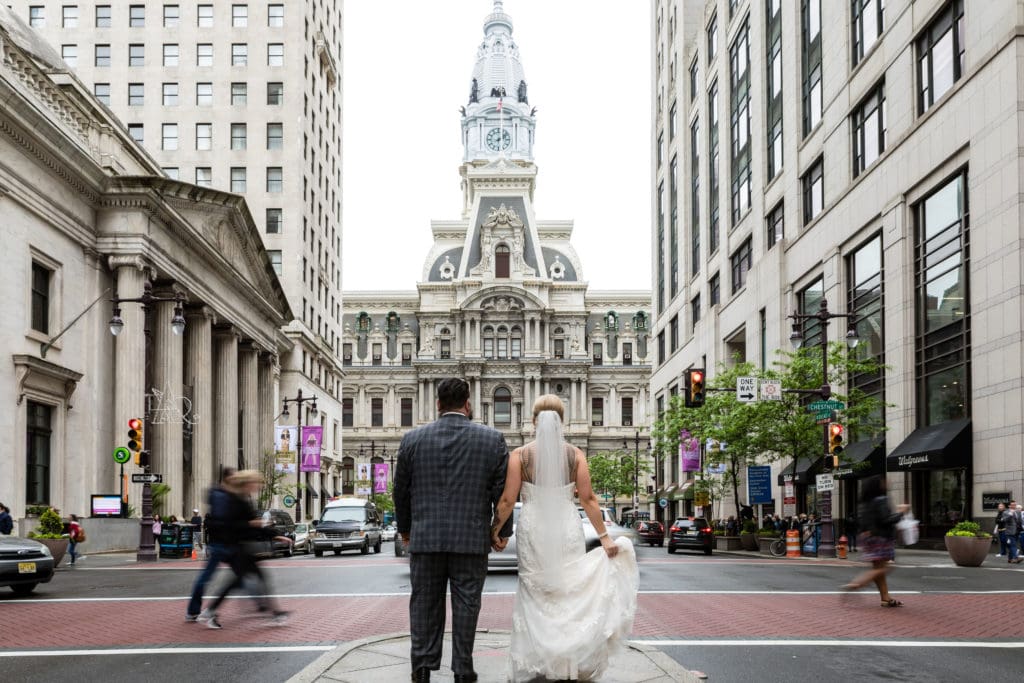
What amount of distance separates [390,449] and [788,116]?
7588cm

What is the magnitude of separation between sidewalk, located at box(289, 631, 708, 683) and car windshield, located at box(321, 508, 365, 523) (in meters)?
29.3

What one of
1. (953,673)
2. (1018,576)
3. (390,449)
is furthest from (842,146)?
(390,449)

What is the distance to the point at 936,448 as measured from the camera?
31.0 metres

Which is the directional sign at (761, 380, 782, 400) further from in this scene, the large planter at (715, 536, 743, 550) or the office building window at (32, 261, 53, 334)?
the office building window at (32, 261, 53, 334)

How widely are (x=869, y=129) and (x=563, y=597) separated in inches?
1360

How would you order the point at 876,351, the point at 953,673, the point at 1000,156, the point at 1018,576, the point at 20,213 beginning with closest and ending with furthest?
the point at 953,673 < the point at 1018,576 < the point at 1000,156 < the point at 20,213 < the point at 876,351

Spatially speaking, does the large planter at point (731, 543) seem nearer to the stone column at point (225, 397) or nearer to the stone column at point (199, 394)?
the stone column at point (199, 394)

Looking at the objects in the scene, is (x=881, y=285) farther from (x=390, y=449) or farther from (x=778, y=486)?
(x=390, y=449)

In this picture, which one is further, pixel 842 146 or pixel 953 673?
pixel 842 146

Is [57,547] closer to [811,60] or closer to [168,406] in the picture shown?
[168,406]

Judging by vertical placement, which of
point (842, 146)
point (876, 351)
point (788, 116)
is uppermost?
point (788, 116)

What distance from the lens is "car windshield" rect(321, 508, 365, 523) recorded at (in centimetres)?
3894

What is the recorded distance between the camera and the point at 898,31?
35656 mm

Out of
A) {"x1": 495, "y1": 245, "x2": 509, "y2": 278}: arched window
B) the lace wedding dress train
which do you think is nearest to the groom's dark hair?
the lace wedding dress train
